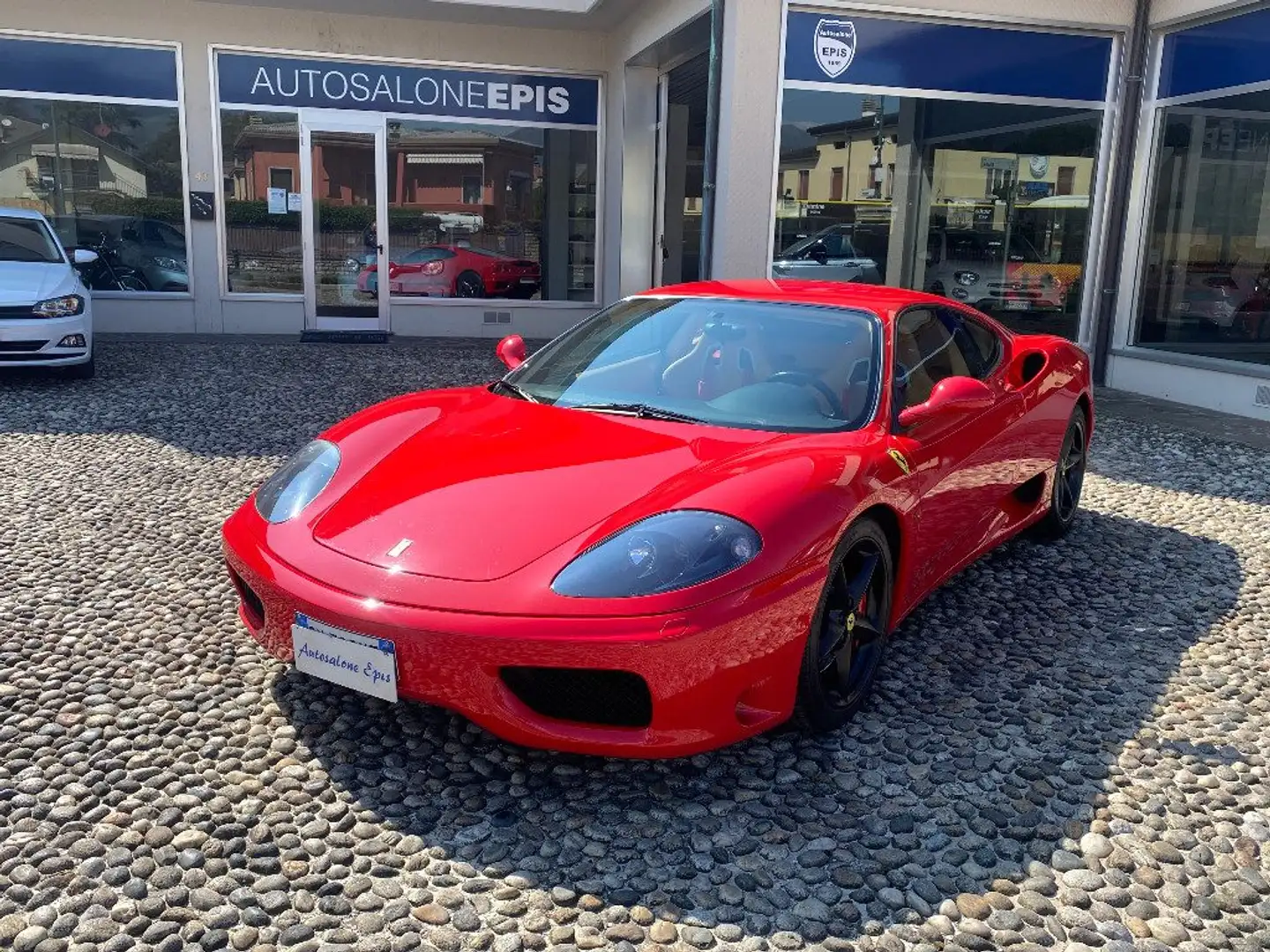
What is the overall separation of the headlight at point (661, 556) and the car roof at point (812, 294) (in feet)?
4.61

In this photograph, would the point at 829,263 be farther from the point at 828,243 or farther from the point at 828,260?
the point at 828,243

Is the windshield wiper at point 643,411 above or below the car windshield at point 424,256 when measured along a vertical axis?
below

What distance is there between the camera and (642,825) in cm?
269

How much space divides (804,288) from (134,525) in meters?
3.22

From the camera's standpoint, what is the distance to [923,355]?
12.8 feet

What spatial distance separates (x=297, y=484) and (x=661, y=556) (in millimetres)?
1261

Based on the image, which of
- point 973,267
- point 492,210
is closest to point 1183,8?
point 973,267

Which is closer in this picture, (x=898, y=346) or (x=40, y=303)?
(x=898, y=346)

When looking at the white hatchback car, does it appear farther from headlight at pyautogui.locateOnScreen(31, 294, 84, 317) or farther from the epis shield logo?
the epis shield logo

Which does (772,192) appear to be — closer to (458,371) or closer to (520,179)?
(458,371)

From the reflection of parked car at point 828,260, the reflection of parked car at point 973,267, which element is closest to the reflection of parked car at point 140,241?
the reflection of parked car at point 828,260

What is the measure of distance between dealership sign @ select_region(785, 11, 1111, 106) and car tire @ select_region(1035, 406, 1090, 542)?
17.2 feet

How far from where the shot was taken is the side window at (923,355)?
3691mm

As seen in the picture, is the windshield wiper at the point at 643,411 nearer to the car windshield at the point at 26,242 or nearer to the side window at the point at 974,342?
the side window at the point at 974,342
